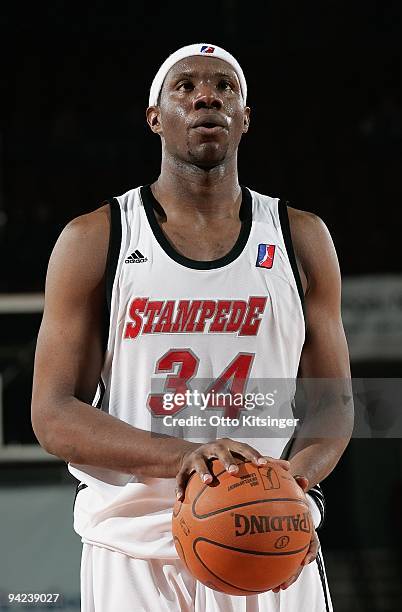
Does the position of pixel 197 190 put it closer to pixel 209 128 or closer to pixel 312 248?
pixel 209 128

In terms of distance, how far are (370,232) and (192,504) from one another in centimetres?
459

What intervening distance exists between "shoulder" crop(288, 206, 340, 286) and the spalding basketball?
66 centimetres

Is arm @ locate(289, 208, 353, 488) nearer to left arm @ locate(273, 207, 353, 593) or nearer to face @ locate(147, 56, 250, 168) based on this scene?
left arm @ locate(273, 207, 353, 593)

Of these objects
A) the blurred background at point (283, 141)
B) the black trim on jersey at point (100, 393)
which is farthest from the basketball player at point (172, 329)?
the blurred background at point (283, 141)

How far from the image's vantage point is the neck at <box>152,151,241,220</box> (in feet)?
7.92

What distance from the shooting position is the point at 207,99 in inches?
92.0

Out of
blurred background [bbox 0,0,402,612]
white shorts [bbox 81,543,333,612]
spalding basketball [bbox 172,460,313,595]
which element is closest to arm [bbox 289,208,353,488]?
white shorts [bbox 81,543,333,612]

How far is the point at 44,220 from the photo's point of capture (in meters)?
6.01

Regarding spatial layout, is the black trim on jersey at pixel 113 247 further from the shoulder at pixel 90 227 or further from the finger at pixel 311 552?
the finger at pixel 311 552

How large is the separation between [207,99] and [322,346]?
2.09ft

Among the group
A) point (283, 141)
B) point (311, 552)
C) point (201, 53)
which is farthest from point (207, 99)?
point (283, 141)

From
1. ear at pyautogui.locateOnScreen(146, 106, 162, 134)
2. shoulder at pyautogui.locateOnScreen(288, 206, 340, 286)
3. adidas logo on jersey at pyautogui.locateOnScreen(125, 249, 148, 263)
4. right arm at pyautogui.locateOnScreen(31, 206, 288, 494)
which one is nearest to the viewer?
right arm at pyautogui.locateOnScreen(31, 206, 288, 494)

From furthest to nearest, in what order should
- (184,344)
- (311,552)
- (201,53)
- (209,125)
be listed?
(201,53) < (209,125) < (184,344) < (311,552)

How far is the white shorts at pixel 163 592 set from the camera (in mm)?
2086
